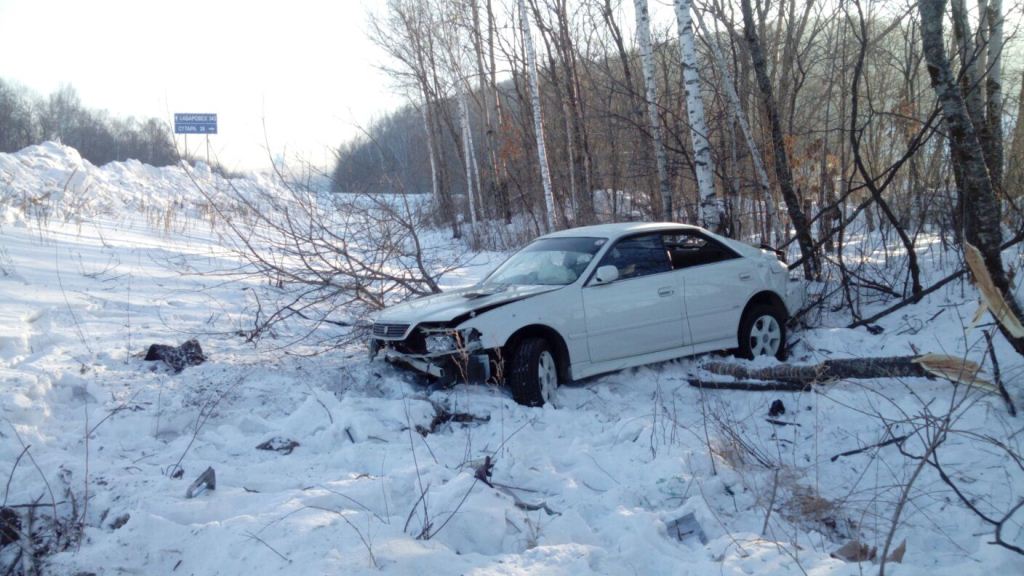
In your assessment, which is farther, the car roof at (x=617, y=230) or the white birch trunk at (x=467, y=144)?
the white birch trunk at (x=467, y=144)

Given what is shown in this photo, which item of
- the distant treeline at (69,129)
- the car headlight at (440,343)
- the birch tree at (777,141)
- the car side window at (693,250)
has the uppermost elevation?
the distant treeline at (69,129)

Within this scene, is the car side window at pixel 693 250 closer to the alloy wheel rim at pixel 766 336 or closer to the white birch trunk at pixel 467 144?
the alloy wheel rim at pixel 766 336

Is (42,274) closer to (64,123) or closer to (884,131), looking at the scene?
(884,131)

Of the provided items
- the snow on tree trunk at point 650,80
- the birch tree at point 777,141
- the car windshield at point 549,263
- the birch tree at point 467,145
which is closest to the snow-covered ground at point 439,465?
the car windshield at point 549,263

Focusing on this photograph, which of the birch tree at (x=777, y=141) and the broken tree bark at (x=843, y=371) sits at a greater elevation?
the birch tree at (x=777, y=141)

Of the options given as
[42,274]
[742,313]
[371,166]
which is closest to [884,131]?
[742,313]

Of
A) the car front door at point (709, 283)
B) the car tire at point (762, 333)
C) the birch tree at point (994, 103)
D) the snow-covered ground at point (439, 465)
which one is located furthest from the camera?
the birch tree at point (994, 103)

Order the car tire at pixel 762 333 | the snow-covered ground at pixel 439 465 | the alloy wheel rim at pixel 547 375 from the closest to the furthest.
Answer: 1. the snow-covered ground at pixel 439 465
2. the alloy wheel rim at pixel 547 375
3. the car tire at pixel 762 333

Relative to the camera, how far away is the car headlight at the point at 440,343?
6.05 meters

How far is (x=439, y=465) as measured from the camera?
4578mm

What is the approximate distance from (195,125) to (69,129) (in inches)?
2453

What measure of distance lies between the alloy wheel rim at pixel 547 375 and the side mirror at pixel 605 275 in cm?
84

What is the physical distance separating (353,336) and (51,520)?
4.16m

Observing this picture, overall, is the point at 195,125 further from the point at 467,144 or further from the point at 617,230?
the point at 467,144
